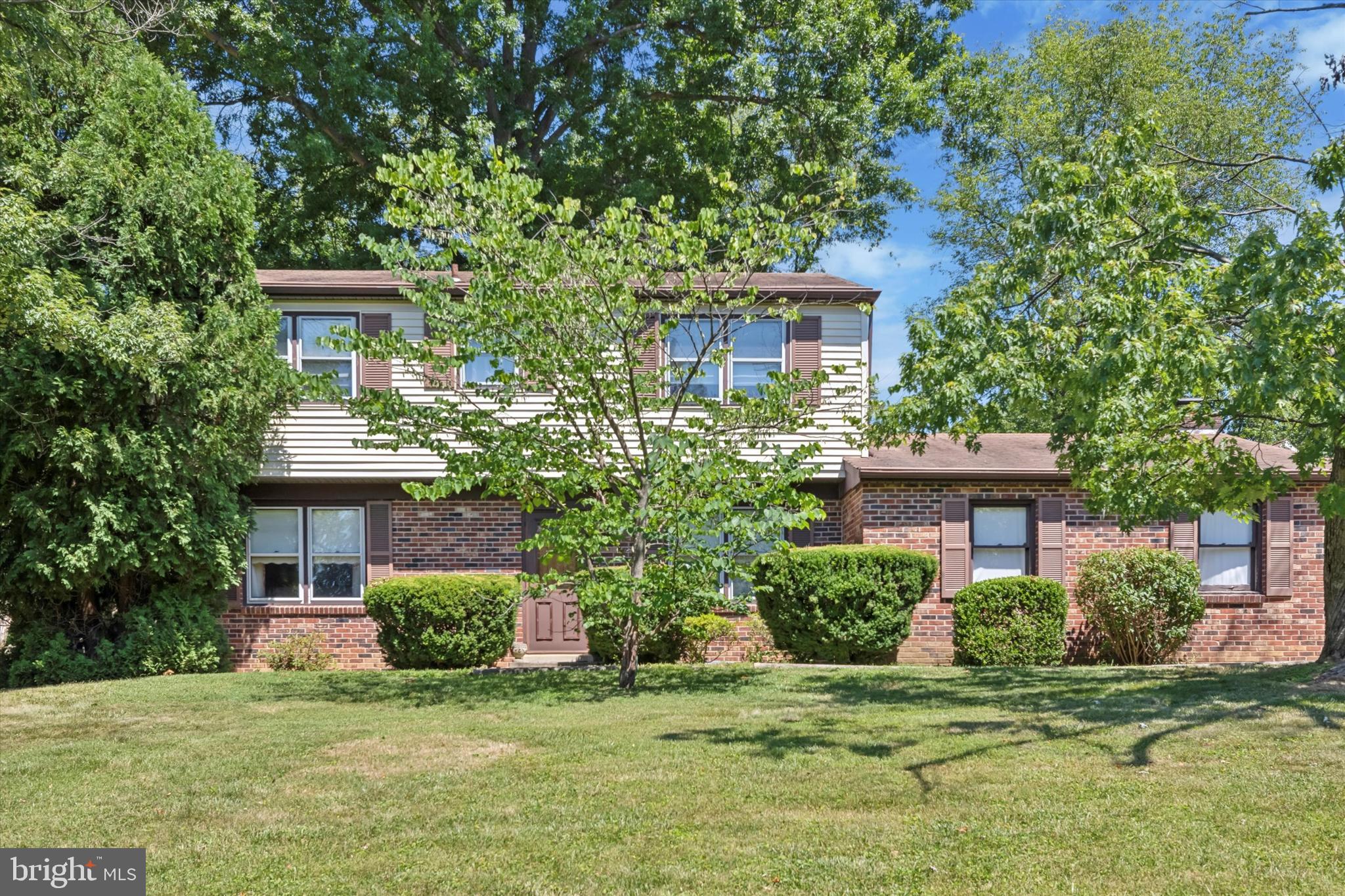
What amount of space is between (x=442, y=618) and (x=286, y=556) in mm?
3549

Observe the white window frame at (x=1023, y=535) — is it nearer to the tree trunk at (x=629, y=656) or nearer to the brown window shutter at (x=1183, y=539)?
the brown window shutter at (x=1183, y=539)

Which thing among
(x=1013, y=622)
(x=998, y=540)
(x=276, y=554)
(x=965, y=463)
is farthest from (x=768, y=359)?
(x=276, y=554)

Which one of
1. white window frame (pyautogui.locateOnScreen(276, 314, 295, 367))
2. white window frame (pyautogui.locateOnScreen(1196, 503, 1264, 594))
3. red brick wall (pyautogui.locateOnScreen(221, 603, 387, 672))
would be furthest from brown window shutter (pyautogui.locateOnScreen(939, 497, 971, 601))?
white window frame (pyautogui.locateOnScreen(276, 314, 295, 367))

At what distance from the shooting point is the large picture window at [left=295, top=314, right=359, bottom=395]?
15.4 m

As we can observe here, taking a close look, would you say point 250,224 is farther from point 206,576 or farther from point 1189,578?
point 1189,578

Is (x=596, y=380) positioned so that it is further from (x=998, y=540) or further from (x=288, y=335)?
(x=998, y=540)

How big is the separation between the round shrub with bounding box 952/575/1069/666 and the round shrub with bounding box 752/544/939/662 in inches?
40.9

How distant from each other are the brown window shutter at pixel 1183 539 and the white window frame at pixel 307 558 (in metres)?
11.7

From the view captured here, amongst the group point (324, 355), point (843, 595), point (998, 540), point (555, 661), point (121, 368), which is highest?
point (324, 355)

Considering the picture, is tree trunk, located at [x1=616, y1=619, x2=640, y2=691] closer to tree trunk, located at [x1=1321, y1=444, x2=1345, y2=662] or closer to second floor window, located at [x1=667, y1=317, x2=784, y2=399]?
second floor window, located at [x1=667, y1=317, x2=784, y2=399]

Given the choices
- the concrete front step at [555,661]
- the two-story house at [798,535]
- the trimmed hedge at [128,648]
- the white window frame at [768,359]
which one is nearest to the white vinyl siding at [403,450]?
the two-story house at [798,535]

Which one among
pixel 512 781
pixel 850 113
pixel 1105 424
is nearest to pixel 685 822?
pixel 512 781

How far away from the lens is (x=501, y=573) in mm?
15453

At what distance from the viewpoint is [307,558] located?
15695 millimetres
